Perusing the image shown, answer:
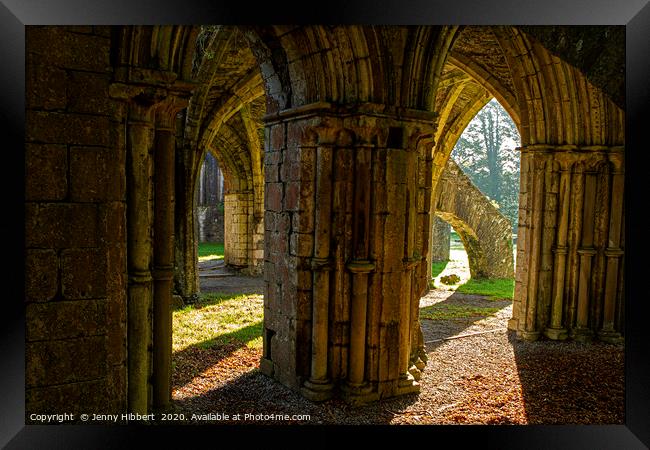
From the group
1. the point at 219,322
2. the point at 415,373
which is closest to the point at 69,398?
the point at 415,373

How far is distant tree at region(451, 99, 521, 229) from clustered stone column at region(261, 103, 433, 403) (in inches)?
1163

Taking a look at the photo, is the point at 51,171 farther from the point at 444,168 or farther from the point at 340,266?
the point at 444,168

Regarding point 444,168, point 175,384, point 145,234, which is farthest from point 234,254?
point 145,234

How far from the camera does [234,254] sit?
619 inches

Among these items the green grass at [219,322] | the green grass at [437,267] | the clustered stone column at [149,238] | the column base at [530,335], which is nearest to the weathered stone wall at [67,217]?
the clustered stone column at [149,238]

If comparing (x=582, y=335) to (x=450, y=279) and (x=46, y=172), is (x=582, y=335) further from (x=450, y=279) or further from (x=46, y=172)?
(x=46, y=172)

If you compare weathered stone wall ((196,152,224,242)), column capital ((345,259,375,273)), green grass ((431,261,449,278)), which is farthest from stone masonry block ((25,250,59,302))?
weathered stone wall ((196,152,224,242))

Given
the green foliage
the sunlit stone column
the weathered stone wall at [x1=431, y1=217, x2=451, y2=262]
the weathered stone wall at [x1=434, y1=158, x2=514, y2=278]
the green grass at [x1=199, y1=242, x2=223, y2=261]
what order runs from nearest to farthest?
the sunlit stone column → the weathered stone wall at [x1=434, y1=158, x2=514, y2=278] → the green foliage → the weathered stone wall at [x1=431, y1=217, x2=451, y2=262] → the green grass at [x1=199, y1=242, x2=223, y2=261]

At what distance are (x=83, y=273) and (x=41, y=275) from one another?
20 cm

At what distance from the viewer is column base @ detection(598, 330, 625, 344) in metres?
7.85

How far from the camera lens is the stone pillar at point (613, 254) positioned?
7.89m

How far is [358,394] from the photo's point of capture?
5324 mm

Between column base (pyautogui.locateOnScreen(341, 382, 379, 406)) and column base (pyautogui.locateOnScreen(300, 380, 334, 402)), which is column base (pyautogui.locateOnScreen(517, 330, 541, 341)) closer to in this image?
column base (pyautogui.locateOnScreen(341, 382, 379, 406))

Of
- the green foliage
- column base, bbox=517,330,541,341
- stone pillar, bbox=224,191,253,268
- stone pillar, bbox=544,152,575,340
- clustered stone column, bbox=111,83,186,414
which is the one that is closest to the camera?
clustered stone column, bbox=111,83,186,414
